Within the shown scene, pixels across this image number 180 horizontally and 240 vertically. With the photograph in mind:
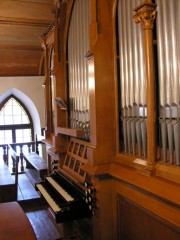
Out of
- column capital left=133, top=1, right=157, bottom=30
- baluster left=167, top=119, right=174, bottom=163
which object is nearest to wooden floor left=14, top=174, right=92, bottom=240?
baluster left=167, top=119, right=174, bottom=163

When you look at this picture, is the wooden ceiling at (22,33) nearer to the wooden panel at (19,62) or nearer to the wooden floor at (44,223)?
the wooden panel at (19,62)

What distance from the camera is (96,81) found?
3.05 metres

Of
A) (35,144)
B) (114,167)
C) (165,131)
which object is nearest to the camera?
(165,131)

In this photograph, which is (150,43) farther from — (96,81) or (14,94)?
(14,94)

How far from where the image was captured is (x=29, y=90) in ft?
26.9

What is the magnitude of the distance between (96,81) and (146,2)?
38.8 inches

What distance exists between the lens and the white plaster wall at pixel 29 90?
7.92 m

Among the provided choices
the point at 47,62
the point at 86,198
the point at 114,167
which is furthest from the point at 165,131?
the point at 47,62

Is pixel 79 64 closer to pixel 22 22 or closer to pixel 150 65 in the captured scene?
pixel 150 65

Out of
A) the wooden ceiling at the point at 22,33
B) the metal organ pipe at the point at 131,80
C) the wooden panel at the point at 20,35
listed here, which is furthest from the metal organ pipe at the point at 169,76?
the wooden panel at the point at 20,35

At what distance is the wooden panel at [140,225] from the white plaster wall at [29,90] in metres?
5.77

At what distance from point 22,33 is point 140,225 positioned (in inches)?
218

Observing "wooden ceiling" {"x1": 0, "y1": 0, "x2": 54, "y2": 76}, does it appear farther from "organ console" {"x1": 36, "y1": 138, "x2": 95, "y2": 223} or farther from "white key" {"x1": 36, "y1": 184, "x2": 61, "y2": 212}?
"white key" {"x1": 36, "y1": 184, "x2": 61, "y2": 212}

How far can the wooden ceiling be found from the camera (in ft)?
18.5
